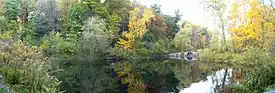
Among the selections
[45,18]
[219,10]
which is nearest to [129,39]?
[45,18]

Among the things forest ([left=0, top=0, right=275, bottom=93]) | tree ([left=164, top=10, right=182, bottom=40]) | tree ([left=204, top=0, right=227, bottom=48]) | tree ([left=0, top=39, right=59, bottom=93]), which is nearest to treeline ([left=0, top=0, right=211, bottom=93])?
forest ([left=0, top=0, right=275, bottom=93])

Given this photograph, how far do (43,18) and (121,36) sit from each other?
29.6 ft

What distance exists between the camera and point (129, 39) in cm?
3778

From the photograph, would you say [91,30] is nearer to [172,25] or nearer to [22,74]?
[172,25]

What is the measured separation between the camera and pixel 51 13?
39844 mm

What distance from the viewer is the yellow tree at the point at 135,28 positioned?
37594 millimetres

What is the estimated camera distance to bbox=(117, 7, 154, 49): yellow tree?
3759cm

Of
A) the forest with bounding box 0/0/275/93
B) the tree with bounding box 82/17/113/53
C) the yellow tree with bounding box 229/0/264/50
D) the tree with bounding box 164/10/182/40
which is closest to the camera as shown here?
the forest with bounding box 0/0/275/93

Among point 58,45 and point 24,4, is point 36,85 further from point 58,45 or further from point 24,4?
point 24,4

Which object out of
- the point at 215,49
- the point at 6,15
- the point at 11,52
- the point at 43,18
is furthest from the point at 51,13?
the point at 11,52

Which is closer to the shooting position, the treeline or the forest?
the forest

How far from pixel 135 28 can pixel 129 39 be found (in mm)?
1404

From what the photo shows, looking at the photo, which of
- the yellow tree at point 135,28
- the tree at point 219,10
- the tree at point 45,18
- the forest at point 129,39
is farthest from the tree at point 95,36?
the tree at point 219,10

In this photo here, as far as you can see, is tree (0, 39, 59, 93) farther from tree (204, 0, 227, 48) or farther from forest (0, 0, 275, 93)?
tree (204, 0, 227, 48)
